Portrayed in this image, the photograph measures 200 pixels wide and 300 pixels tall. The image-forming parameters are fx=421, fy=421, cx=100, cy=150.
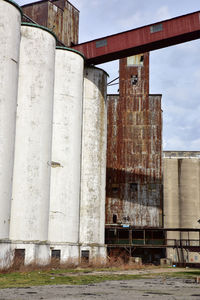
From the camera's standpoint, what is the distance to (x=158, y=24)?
85.4 ft

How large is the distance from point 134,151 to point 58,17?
40.7ft

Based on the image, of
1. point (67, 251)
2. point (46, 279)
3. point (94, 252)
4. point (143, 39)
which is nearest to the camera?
point (46, 279)

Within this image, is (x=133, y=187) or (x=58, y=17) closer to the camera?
(x=58, y=17)

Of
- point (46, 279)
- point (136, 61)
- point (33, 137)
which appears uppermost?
point (136, 61)

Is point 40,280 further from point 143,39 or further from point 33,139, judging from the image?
point 143,39

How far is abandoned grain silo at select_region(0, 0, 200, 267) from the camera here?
67.4 feet

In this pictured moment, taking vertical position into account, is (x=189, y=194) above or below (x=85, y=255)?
above

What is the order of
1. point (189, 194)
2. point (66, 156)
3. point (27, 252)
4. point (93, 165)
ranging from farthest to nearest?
point (189, 194)
point (93, 165)
point (66, 156)
point (27, 252)

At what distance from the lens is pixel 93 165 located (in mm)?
28484

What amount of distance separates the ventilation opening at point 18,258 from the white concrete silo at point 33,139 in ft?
0.83

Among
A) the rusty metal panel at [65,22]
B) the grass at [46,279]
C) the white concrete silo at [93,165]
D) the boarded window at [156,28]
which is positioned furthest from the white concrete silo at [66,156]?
the grass at [46,279]

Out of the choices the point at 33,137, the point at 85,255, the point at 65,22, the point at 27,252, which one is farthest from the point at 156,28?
the point at 27,252

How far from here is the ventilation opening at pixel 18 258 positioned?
19.0 metres

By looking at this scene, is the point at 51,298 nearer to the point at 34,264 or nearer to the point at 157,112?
the point at 34,264
